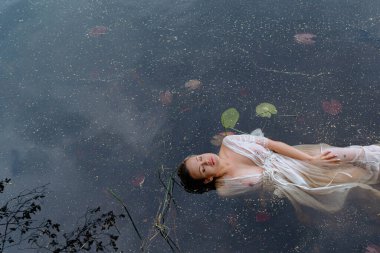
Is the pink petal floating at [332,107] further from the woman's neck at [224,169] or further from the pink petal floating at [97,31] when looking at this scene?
the pink petal floating at [97,31]

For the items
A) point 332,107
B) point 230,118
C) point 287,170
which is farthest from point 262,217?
point 332,107

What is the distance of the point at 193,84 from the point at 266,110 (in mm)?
865

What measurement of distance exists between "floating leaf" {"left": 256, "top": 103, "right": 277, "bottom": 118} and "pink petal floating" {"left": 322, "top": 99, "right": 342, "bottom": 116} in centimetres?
45

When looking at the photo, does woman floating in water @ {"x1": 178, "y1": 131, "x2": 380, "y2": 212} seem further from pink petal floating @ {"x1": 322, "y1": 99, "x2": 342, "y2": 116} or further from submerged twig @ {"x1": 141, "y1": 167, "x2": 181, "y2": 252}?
pink petal floating @ {"x1": 322, "y1": 99, "x2": 342, "y2": 116}

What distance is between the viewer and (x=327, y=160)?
2.88 m

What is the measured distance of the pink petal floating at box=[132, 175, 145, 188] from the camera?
337 cm

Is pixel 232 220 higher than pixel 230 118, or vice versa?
pixel 230 118

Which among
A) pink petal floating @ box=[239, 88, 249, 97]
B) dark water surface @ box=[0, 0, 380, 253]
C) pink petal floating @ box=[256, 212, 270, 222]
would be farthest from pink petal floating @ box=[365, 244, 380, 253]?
pink petal floating @ box=[239, 88, 249, 97]

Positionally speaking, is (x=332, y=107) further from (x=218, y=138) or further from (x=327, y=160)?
(x=218, y=138)

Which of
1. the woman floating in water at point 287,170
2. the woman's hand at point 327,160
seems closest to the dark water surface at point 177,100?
the woman floating in water at point 287,170

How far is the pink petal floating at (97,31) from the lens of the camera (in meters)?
4.76

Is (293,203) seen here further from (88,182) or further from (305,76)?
(88,182)

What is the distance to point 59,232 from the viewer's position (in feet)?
10.5

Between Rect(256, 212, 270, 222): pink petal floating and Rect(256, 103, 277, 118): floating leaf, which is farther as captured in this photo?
Rect(256, 103, 277, 118): floating leaf
